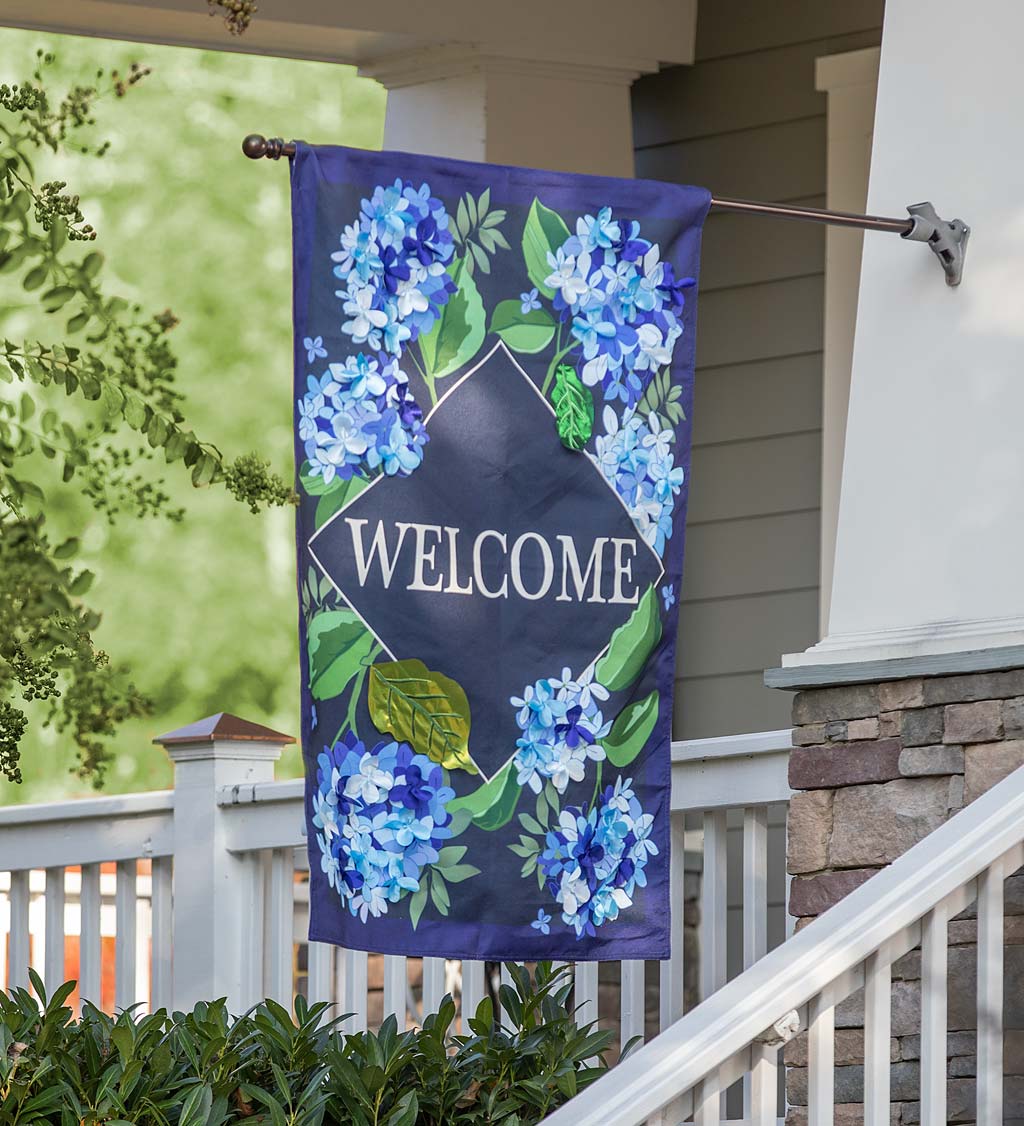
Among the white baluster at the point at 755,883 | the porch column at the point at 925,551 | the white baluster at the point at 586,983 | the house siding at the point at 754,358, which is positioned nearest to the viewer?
the porch column at the point at 925,551

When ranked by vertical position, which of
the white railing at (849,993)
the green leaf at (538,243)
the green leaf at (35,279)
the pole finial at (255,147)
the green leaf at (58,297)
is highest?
the green leaf at (35,279)

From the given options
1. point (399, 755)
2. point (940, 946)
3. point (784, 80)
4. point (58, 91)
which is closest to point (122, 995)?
point (399, 755)

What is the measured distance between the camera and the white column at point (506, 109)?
5484mm

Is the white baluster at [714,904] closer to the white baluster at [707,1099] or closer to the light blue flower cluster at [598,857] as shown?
the light blue flower cluster at [598,857]

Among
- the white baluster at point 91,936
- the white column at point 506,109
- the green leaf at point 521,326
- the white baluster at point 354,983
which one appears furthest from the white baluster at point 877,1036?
the white column at point 506,109

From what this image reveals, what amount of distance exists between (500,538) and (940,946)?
972 millimetres

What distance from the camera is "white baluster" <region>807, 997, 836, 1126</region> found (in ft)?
7.51

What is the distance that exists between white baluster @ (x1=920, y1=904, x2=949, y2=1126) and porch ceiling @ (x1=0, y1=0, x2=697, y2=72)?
360 cm

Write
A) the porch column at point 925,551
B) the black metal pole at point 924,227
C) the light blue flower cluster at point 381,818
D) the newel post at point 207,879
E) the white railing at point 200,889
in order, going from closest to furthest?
the light blue flower cluster at point 381,818, the porch column at point 925,551, the black metal pole at point 924,227, the white railing at point 200,889, the newel post at point 207,879

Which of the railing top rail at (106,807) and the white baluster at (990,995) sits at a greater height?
the railing top rail at (106,807)

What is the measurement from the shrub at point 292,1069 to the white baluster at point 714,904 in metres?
0.31

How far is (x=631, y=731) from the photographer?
3074 millimetres

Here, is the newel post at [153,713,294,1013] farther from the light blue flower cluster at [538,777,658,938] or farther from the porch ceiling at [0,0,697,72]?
the porch ceiling at [0,0,697,72]

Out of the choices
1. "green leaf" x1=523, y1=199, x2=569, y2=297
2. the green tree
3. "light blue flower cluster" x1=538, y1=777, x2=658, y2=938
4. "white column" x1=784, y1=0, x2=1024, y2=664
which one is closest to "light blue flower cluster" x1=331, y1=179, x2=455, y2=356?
"green leaf" x1=523, y1=199, x2=569, y2=297
